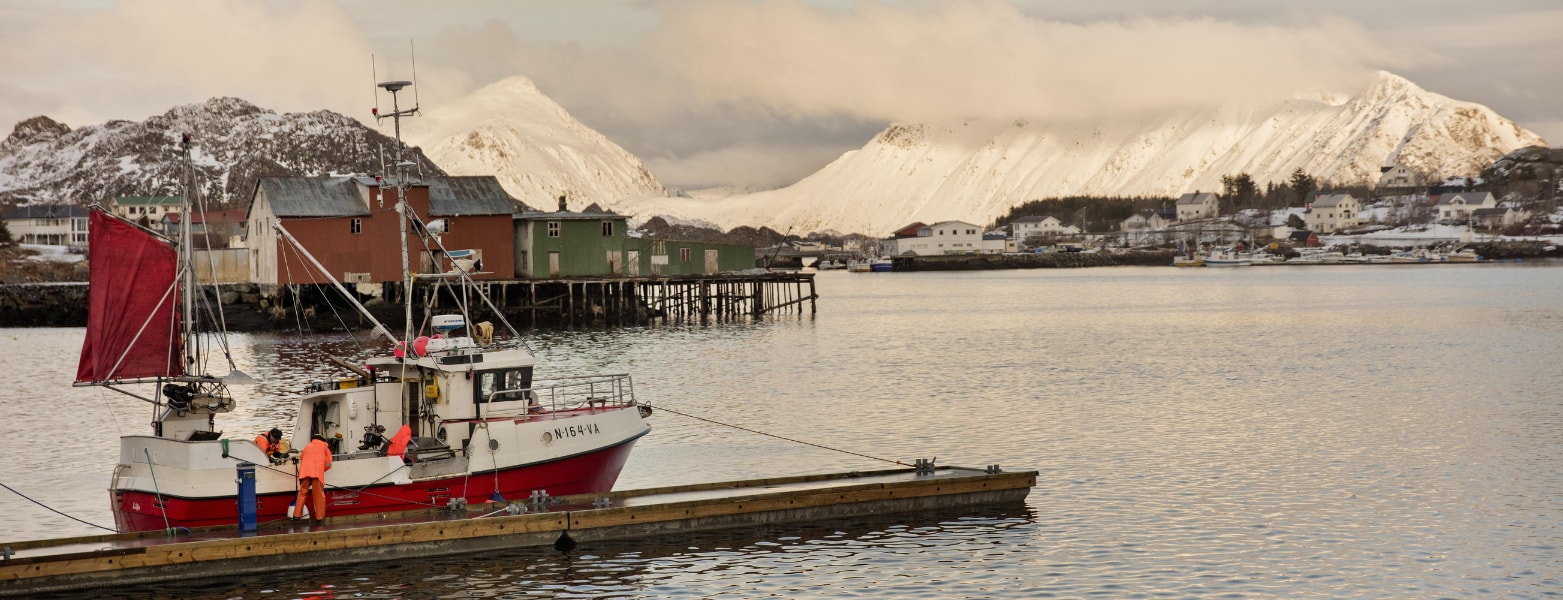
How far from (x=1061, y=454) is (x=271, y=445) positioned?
18598 millimetres

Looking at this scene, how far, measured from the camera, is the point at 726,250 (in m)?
101

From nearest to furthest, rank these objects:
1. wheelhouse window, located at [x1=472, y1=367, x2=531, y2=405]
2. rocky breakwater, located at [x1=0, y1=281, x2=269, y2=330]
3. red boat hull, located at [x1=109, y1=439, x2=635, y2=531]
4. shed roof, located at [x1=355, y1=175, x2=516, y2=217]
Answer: red boat hull, located at [x1=109, y1=439, x2=635, y2=531], wheelhouse window, located at [x1=472, y1=367, x2=531, y2=405], shed roof, located at [x1=355, y1=175, x2=516, y2=217], rocky breakwater, located at [x1=0, y1=281, x2=269, y2=330]

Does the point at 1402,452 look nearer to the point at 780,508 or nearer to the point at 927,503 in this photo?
the point at 927,503

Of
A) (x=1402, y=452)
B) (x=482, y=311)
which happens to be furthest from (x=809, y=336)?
(x=1402, y=452)

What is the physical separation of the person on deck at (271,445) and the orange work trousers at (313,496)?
0.79 meters

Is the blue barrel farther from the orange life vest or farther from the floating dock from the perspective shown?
the orange life vest

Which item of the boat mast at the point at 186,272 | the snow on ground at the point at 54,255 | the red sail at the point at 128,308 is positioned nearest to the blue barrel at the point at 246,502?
the boat mast at the point at 186,272

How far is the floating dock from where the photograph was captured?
21.3 m

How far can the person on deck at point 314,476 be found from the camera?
922 inches

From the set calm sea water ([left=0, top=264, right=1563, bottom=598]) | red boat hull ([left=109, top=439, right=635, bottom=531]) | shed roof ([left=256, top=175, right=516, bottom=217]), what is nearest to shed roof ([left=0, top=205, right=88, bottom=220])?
calm sea water ([left=0, top=264, right=1563, bottom=598])

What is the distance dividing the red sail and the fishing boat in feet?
0.08

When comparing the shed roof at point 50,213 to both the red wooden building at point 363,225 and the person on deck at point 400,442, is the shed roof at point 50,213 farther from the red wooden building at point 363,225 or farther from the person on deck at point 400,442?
the person on deck at point 400,442

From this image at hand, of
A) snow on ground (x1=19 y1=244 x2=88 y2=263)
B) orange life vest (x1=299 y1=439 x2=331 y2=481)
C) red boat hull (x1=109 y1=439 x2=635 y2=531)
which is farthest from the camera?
snow on ground (x1=19 y1=244 x2=88 y2=263)

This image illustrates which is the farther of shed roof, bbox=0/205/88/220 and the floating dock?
shed roof, bbox=0/205/88/220
